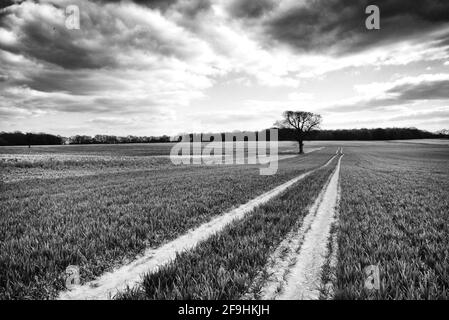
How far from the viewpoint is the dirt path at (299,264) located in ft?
13.1

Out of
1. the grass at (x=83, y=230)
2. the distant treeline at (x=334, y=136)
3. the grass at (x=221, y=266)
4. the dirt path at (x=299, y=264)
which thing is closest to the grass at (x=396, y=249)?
the dirt path at (x=299, y=264)

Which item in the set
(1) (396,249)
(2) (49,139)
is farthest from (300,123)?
(2) (49,139)

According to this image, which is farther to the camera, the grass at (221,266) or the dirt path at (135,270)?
the dirt path at (135,270)

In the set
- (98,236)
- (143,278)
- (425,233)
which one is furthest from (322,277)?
(98,236)

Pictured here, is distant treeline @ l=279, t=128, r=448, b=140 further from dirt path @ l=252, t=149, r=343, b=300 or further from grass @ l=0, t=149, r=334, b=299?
dirt path @ l=252, t=149, r=343, b=300

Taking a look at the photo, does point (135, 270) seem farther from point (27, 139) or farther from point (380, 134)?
point (380, 134)

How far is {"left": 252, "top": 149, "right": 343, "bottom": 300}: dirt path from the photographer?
157 inches

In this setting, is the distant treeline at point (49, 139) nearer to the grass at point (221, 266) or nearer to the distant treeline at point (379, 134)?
the distant treeline at point (379, 134)

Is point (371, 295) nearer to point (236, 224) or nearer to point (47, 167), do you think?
point (236, 224)

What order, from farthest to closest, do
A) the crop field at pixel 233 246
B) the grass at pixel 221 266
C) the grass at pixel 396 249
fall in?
the crop field at pixel 233 246
the grass at pixel 221 266
the grass at pixel 396 249

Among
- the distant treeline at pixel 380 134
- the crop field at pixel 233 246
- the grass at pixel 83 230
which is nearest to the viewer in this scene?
the crop field at pixel 233 246

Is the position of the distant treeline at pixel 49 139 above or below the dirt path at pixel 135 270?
above

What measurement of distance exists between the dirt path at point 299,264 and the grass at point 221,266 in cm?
26

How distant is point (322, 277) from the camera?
4.36 metres
